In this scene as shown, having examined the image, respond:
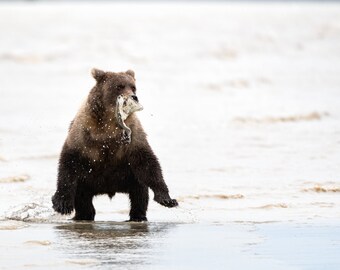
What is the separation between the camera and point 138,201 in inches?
360

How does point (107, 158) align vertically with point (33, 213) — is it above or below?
above

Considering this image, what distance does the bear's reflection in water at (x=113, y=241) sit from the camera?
714 centimetres

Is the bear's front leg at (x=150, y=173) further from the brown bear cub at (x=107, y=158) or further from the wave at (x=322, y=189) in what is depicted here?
the wave at (x=322, y=189)

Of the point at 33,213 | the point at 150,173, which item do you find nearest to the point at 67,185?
the point at 33,213

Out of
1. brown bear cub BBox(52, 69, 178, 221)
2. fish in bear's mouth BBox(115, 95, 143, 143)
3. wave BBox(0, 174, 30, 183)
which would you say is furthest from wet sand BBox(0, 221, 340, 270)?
wave BBox(0, 174, 30, 183)

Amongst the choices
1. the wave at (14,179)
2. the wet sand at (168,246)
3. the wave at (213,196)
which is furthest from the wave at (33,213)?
the wave at (14,179)

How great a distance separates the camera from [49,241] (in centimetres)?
771

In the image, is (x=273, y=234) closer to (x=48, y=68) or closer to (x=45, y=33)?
(x=48, y=68)

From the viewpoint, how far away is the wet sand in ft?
23.0

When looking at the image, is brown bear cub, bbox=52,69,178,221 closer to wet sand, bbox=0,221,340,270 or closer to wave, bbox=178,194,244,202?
wet sand, bbox=0,221,340,270

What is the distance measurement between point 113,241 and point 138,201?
54.7 inches

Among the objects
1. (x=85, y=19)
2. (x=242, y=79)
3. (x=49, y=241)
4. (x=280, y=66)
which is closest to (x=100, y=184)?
(x=49, y=241)

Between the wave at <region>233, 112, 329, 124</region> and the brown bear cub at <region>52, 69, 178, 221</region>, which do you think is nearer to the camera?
the brown bear cub at <region>52, 69, 178, 221</region>

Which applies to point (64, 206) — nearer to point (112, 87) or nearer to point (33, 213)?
point (33, 213)
